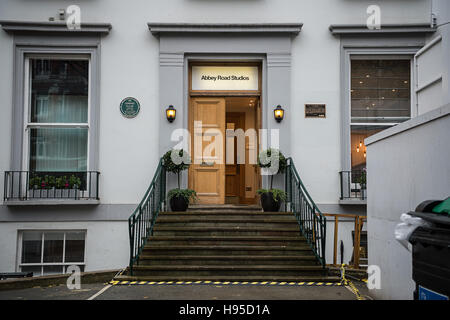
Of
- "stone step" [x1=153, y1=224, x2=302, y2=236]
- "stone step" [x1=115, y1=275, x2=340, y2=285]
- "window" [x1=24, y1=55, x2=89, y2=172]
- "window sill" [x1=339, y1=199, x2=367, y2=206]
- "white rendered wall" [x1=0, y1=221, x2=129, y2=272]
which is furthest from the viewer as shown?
"window" [x1=24, y1=55, x2=89, y2=172]

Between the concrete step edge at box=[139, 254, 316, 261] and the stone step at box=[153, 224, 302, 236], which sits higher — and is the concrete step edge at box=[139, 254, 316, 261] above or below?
below

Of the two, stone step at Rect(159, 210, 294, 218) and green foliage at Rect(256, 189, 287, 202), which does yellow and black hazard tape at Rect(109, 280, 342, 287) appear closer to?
stone step at Rect(159, 210, 294, 218)

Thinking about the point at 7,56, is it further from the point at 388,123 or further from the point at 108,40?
the point at 388,123

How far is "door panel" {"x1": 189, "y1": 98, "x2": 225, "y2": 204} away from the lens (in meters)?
9.73

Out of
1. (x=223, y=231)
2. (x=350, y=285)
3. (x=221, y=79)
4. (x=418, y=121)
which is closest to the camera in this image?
(x=418, y=121)

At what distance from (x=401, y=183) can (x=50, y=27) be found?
7215mm

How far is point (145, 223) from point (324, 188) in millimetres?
3535

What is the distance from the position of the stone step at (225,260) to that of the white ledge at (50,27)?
4610 mm

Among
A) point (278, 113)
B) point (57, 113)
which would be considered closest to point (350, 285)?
point (278, 113)

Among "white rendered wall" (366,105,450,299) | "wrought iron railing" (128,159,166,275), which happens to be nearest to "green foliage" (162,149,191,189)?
"wrought iron railing" (128,159,166,275)

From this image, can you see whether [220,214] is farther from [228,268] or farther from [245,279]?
[245,279]

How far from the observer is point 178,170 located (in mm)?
9031

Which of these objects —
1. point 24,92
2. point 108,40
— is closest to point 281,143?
point 108,40

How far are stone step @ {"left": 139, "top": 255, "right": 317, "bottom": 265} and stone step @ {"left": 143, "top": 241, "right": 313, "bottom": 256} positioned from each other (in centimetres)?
15
